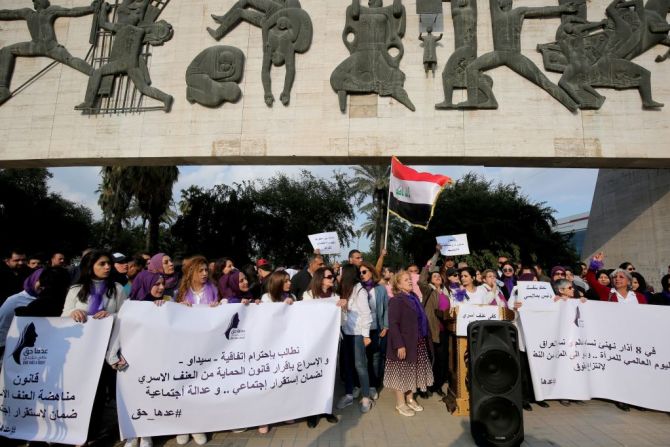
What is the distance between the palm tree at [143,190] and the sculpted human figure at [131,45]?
676 cm

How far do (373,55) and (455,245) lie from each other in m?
5.88

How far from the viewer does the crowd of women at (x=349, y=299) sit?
12.6 ft

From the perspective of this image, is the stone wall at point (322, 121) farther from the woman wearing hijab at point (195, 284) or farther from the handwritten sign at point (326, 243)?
the woman wearing hijab at point (195, 284)

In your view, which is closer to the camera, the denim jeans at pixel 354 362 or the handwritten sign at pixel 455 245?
the denim jeans at pixel 354 362

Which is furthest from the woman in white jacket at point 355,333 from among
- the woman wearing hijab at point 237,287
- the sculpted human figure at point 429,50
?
the sculpted human figure at point 429,50

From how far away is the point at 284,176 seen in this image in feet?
83.3

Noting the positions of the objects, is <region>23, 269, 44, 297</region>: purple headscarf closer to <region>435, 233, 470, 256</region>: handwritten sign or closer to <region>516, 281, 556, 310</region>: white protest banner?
<region>516, 281, 556, 310</region>: white protest banner

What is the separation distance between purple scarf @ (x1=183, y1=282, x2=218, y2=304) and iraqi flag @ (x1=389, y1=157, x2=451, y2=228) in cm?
390

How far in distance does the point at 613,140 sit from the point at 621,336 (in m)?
7.14

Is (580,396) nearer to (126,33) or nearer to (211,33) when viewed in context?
(211,33)

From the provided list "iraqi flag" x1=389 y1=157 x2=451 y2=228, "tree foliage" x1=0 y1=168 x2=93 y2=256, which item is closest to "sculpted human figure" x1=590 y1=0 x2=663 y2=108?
"iraqi flag" x1=389 y1=157 x2=451 y2=228

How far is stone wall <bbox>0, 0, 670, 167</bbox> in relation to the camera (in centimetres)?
995

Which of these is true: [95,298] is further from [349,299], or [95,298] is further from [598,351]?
[598,351]

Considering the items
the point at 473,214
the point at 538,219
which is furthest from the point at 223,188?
the point at 538,219
